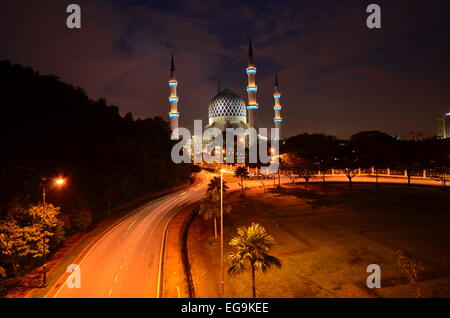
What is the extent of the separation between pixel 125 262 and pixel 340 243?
17.8m

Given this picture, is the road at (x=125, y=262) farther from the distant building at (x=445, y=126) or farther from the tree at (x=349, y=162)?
the distant building at (x=445, y=126)

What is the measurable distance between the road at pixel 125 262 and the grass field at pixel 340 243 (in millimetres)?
3169

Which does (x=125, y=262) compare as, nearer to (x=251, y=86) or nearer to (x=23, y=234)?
(x=23, y=234)

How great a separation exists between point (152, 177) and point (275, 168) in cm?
3588

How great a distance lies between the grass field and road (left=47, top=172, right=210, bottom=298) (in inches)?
125

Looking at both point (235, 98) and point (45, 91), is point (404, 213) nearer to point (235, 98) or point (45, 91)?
point (45, 91)

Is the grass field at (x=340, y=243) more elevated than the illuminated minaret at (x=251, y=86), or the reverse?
the illuminated minaret at (x=251, y=86)

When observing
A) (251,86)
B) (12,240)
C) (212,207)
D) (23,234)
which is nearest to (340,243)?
(212,207)

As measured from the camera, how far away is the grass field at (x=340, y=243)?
17.9 m

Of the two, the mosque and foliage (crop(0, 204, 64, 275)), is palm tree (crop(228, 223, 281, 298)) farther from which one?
the mosque

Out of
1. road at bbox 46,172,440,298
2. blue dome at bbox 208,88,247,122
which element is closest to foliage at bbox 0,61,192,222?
road at bbox 46,172,440,298

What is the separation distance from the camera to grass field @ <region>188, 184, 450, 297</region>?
1788cm

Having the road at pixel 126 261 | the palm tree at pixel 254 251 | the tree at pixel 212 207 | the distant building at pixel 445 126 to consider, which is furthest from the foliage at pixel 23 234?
the distant building at pixel 445 126

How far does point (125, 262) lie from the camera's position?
21.9m
